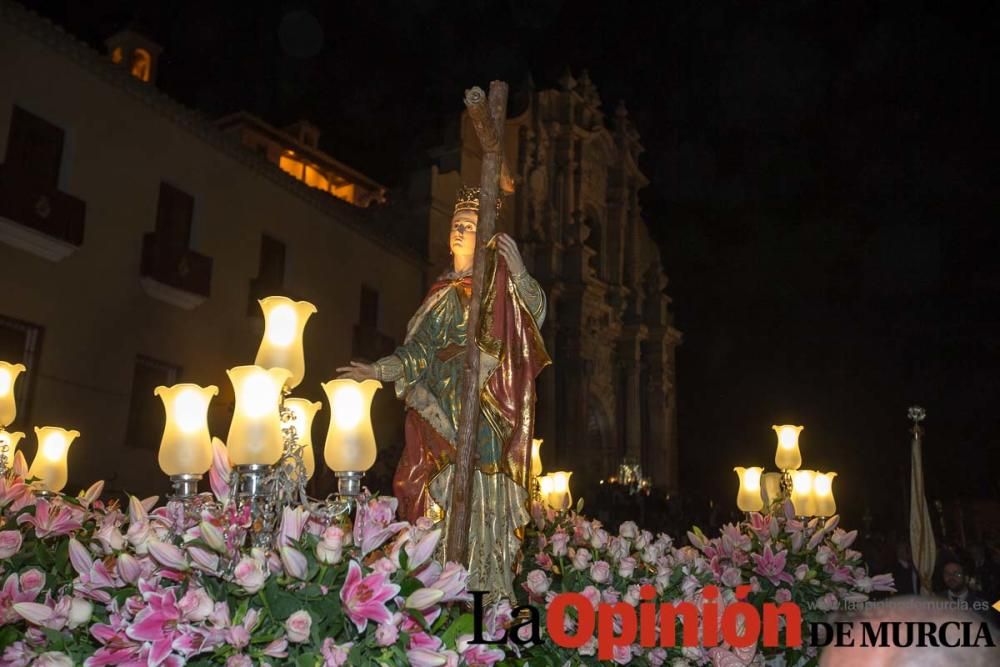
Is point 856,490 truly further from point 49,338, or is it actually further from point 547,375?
point 49,338

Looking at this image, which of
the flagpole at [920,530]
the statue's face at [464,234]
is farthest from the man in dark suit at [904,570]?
the statue's face at [464,234]

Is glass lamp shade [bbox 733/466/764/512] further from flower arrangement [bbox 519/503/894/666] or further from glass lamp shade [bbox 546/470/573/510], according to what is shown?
glass lamp shade [bbox 546/470/573/510]

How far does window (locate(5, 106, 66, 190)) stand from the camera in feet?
37.4

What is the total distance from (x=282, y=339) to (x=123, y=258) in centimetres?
1022

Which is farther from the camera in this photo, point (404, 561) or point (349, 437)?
point (349, 437)

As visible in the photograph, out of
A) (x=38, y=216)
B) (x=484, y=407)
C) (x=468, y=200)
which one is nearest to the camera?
(x=484, y=407)

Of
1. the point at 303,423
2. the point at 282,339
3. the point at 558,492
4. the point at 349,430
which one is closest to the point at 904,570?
the point at 558,492

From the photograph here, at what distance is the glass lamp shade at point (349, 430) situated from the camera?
3352 millimetres

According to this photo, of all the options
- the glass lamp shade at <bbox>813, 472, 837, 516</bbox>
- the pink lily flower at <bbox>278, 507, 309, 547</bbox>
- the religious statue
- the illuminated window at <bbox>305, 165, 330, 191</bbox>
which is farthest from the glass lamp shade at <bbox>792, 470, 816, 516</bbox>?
the illuminated window at <bbox>305, 165, 330, 191</bbox>

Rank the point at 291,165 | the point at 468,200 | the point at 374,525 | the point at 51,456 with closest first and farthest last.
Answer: the point at 374,525, the point at 468,200, the point at 51,456, the point at 291,165

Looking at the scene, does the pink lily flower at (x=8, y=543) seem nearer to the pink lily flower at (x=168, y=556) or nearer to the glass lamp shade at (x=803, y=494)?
the pink lily flower at (x=168, y=556)

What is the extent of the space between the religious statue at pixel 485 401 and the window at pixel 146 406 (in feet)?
29.6

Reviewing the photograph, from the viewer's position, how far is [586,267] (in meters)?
24.8

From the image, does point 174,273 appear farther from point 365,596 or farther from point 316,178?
point 365,596
